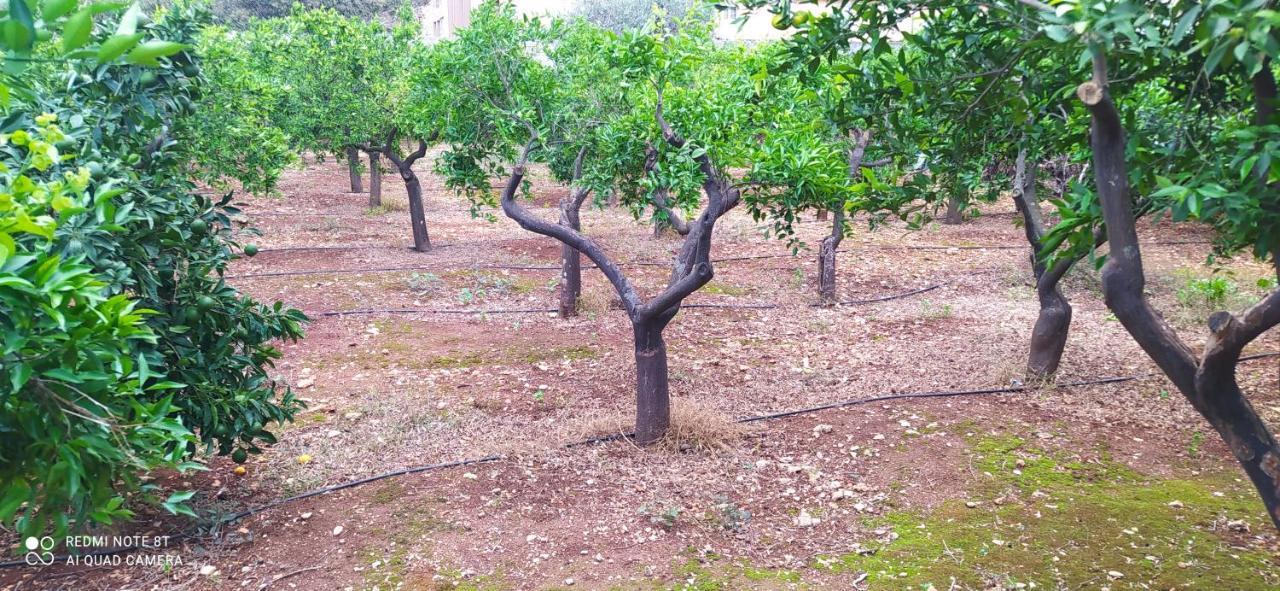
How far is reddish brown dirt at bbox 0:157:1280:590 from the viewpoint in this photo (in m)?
4.18

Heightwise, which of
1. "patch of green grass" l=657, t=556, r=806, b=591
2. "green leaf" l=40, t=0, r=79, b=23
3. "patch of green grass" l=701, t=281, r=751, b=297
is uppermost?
"green leaf" l=40, t=0, r=79, b=23

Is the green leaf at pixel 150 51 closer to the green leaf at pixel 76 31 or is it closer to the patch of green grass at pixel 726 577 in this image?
the green leaf at pixel 76 31

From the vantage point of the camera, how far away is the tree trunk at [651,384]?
5281mm

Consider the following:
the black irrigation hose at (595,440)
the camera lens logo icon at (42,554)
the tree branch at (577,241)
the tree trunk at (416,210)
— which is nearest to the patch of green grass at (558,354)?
the tree branch at (577,241)

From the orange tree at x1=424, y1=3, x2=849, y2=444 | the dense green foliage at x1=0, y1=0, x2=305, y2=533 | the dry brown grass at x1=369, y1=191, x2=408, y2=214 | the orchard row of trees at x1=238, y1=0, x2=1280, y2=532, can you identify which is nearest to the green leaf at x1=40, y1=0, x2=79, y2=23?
the dense green foliage at x1=0, y1=0, x2=305, y2=533

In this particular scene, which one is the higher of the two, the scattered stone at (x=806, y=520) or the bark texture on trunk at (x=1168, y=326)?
the bark texture on trunk at (x=1168, y=326)

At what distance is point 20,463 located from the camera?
7.16ft

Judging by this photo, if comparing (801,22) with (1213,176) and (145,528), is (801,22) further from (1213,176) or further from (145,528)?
(145,528)

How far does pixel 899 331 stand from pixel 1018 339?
1.07 metres

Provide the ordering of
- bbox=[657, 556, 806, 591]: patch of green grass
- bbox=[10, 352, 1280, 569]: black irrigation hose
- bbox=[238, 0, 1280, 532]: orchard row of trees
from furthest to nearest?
1. bbox=[10, 352, 1280, 569]: black irrigation hose
2. bbox=[657, 556, 806, 591]: patch of green grass
3. bbox=[238, 0, 1280, 532]: orchard row of trees

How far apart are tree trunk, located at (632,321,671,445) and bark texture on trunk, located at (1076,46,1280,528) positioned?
2.90 metres

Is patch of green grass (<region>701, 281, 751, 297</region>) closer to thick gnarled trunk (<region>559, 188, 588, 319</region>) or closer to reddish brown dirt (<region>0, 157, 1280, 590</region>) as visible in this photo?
reddish brown dirt (<region>0, 157, 1280, 590</region>)

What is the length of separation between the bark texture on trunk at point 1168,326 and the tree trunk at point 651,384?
2.90 meters

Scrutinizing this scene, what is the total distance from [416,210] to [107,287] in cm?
887
